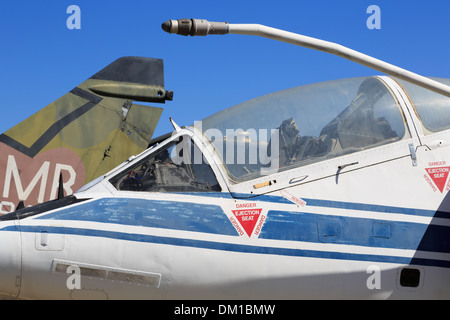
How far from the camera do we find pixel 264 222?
5.39 meters

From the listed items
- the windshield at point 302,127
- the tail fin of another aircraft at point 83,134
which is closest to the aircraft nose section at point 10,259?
the windshield at point 302,127

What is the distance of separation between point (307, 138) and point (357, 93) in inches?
33.3

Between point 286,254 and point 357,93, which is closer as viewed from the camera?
point 286,254

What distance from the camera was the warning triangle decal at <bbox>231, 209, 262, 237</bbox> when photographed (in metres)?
5.36

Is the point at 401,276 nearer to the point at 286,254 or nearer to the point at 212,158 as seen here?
the point at 286,254

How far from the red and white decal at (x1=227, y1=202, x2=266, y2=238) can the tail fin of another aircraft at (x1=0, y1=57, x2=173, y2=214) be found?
790 cm

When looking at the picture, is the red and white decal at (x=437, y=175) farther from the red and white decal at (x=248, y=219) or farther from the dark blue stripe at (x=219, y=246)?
the red and white decal at (x=248, y=219)

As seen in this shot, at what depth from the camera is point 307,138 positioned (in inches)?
232

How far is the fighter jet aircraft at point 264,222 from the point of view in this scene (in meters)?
5.22

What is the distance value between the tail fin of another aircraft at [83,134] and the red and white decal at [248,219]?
7.90m

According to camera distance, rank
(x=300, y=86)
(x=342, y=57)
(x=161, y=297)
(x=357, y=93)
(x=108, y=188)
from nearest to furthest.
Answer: (x=342, y=57)
(x=161, y=297)
(x=108, y=188)
(x=357, y=93)
(x=300, y=86)

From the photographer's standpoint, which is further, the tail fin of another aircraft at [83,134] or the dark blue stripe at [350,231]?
the tail fin of another aircraft at [83,134]
